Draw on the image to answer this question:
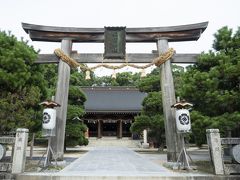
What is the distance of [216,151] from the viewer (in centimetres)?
909

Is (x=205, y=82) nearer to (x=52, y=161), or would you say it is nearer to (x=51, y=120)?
(x=51, y=120)

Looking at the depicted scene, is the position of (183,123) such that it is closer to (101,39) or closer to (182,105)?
(182,105)

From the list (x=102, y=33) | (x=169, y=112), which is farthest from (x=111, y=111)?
(x=169, y=112)

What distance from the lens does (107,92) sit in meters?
44.4

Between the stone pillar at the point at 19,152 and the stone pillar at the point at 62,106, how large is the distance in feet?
6.50

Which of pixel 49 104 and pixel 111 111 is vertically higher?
pixel 111 111

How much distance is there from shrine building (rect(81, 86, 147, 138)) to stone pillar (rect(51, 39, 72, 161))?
24.0m

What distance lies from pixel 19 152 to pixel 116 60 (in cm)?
582

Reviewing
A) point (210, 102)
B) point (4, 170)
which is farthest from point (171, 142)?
point (4, 170)

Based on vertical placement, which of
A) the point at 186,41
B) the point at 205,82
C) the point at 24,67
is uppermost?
the point at 186,41

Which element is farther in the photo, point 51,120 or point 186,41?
point 186,41

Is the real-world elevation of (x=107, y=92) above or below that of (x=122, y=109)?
above

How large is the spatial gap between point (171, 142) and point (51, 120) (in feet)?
16.7

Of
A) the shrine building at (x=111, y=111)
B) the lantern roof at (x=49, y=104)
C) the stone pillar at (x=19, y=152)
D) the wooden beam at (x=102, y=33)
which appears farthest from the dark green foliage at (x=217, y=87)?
the shrine building at (x=111, y=111)
